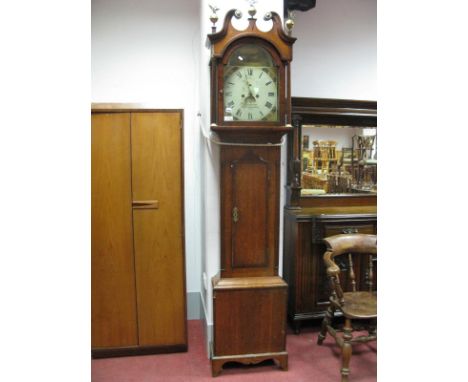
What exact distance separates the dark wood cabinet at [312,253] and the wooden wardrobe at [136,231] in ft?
2.83

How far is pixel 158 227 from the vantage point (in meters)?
2.54

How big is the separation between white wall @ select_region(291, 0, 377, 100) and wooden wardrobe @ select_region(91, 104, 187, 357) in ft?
4.25

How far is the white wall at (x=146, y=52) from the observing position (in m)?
2.95

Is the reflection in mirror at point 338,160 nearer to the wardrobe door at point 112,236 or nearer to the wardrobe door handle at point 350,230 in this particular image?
the wardrobe door handle at point 350,230

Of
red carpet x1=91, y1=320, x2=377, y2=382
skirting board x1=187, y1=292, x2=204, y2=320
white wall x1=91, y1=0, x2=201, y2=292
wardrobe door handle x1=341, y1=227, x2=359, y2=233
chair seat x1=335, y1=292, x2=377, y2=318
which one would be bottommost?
red carpet x1=91, y1=320, x2=377, y2=382

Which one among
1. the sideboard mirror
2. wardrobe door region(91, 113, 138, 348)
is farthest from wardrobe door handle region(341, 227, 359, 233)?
wardrobe door region(91, 113, 138, 348)

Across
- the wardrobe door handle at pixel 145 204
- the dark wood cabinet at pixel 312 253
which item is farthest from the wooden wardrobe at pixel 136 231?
the dark wood cabinet at pixel 312 253

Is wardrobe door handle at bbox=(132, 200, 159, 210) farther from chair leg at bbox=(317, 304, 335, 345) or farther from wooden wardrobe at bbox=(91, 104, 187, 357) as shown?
chair leg at bbox=(317, 304, 335, 345)

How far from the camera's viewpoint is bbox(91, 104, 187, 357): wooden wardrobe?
2.47m
